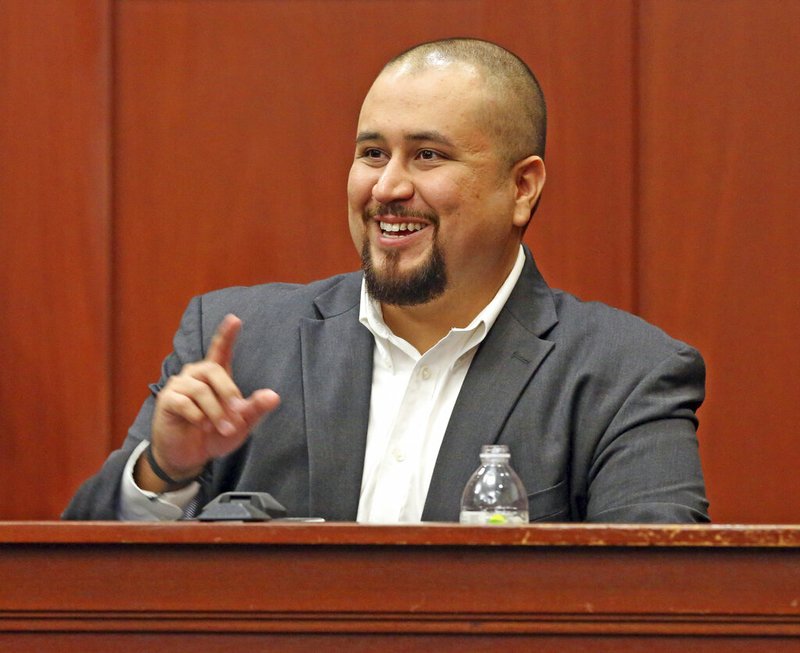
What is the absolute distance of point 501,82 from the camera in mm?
1855

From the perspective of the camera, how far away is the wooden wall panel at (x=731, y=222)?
2201 mm

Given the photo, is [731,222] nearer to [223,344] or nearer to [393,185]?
[393,185]

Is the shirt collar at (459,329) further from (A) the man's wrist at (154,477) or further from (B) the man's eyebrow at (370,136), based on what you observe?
(A) the man's wrist at (154,477)

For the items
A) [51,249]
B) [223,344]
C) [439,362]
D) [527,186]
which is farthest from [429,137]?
[51,249]

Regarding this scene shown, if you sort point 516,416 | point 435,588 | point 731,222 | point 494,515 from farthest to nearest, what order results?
1. point 731,222
2. point 516,416
3. point 494,515
4. point 435,588

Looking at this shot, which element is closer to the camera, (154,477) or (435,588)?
(435,588)

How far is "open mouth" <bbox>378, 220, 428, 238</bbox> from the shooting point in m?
1.82

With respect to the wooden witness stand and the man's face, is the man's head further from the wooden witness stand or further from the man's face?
the wooden witness stand

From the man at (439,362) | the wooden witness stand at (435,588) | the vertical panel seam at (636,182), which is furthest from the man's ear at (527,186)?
the wooden witness stand at (435,588)

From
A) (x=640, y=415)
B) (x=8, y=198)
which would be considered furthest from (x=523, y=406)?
(x=8, y=198)

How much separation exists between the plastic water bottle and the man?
17cm

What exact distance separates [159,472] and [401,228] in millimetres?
518

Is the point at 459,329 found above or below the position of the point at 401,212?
below

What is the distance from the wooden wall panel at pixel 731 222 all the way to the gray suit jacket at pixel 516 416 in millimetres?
420
